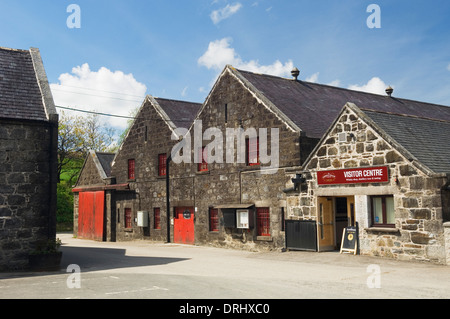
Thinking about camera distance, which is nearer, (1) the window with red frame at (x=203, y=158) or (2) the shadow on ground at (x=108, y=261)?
(2) the shadow on ground at (x=108, y=261)

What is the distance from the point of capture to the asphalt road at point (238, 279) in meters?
10.1

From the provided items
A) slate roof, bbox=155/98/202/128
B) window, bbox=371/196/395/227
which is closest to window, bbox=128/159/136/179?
slate roof, bbox=155/98/202/128

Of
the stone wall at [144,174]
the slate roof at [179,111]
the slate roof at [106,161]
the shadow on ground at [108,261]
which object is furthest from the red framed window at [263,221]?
the slate roof at [106,161]

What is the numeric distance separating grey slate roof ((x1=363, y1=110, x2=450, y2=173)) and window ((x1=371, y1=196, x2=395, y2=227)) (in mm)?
1841

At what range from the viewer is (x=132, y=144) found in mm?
30953

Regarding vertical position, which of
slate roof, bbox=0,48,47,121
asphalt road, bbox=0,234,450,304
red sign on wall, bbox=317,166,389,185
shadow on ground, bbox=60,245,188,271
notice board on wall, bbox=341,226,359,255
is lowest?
shadow on ground, bbox=60,245,188,271

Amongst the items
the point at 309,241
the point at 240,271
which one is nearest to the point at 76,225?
the point at 309,241

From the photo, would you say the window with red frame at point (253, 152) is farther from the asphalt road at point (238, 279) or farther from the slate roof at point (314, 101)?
the asphalt road at point (238, 279)

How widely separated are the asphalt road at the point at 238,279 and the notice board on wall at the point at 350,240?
0.43 m

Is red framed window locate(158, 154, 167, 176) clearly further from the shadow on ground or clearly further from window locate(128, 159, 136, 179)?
the shadow on ground

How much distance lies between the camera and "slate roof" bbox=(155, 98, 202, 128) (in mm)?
29109

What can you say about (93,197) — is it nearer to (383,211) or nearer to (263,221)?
(263,221)

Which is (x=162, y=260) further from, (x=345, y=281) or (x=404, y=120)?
(x=404, y=120)
